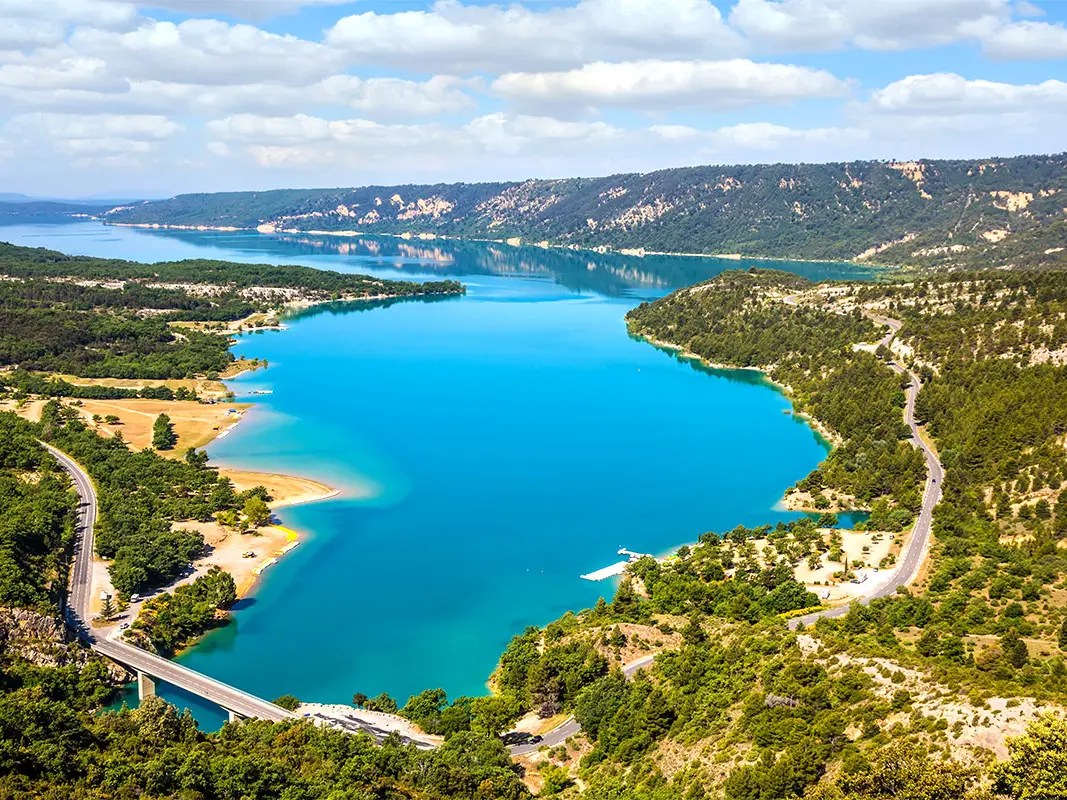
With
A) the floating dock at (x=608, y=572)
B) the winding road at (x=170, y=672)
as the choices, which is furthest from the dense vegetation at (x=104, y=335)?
the floating dock at (x=608, y=572)

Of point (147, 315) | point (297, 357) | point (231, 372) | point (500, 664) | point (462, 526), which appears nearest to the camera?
point (500, 664)

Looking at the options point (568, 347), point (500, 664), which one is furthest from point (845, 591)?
point (568, 347)

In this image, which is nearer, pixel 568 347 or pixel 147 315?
pixel 568 347

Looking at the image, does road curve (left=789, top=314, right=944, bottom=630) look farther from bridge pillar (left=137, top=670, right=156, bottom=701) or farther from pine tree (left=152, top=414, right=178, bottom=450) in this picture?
pine tree (left=152, top=414, right=178, bottom=450)

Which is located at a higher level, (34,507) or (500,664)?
(34,507)

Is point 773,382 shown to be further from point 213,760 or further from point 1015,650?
point 213,760

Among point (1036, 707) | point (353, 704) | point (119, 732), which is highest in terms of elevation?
point (1036, 707)

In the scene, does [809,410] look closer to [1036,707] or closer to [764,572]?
[764,572]

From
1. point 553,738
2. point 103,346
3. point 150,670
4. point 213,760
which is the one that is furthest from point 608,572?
point 103,346
